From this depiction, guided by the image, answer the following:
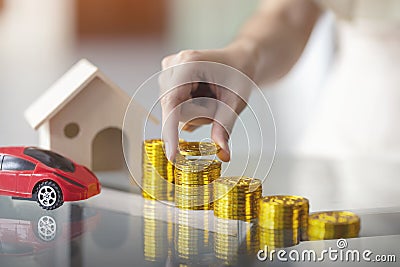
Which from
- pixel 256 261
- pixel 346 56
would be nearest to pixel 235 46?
pixel 346 56

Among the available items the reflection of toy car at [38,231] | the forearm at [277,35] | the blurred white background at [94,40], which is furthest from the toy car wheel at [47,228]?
the blurred white background at [94,40]

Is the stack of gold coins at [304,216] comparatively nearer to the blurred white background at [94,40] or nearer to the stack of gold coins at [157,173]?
the stack of gold coins at [157,173]

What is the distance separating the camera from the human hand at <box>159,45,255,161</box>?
89 cm

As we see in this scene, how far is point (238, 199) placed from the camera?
854 mm

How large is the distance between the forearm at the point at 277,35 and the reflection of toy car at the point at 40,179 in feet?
1.39

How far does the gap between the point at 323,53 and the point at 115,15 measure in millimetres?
1514

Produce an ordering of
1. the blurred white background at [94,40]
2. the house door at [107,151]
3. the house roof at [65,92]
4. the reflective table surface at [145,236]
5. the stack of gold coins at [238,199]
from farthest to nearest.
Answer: the blurred white background at [94,40], the house door at [107,151], the house roof at [65,92], the stack of gold coins at [238,199], the reflective table surface at [145,236]

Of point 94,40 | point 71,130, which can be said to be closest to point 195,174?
point 71,130

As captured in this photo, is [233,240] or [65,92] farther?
[65,92]

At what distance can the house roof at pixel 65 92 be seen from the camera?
1078mm

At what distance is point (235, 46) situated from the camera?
3.78ft

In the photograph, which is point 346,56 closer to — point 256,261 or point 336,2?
point 336,2

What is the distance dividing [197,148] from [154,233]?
0.15 m

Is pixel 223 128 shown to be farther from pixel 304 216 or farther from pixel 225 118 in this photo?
pixel 304 216
